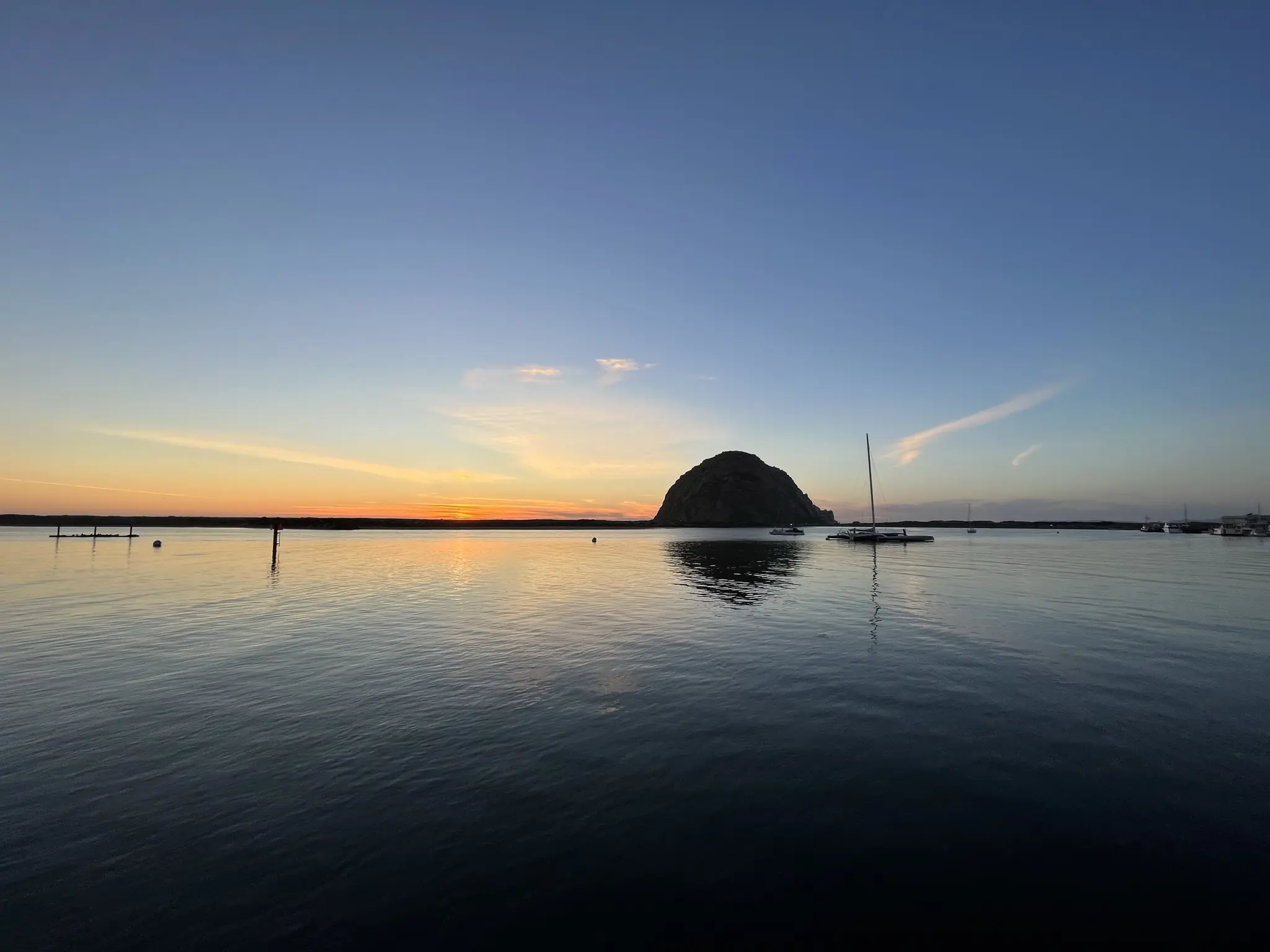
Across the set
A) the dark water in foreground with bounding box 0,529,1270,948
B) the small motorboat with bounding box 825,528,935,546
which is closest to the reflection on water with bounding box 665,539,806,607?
the dark water in foreground with bounding box 0,529,1270,948

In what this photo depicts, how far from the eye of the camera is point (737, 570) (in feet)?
217

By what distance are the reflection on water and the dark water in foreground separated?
49.5ft

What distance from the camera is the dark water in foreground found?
799cm

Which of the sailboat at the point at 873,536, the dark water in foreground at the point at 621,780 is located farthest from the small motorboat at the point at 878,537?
the dark water in foreground at the point at 621,780

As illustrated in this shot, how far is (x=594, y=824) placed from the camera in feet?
33.1

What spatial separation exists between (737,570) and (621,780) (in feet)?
183

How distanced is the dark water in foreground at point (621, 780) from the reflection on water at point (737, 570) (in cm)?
1508

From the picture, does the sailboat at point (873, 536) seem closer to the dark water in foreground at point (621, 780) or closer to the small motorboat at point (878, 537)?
the small motorboat at point (878, 537)

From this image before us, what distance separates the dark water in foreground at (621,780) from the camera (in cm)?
799

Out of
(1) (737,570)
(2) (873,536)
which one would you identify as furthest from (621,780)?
(2) (873,536)

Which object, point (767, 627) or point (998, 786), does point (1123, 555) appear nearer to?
point (767, 627)

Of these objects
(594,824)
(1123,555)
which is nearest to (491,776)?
(594,824)

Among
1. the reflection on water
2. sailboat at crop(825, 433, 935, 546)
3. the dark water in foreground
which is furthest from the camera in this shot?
sailboat at crop(825, 433, 935, 546)

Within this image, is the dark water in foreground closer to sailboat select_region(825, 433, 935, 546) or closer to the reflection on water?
the reflection on water
